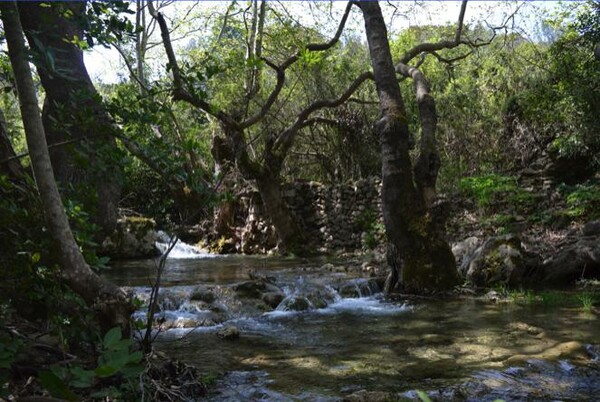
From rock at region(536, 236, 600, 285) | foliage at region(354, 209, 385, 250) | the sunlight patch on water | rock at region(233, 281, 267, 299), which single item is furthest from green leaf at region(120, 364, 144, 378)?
foliage at region(354, 209, 385, 250)

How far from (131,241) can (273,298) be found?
8.13 meters

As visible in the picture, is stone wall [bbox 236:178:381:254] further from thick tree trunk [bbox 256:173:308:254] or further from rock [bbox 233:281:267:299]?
rock [bbox 233:281:267:299]

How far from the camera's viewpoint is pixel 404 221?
766 cm

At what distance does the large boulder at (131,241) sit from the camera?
14.2m

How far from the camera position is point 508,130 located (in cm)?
1398

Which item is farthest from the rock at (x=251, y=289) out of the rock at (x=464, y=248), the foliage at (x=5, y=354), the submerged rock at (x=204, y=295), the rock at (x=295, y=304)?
the foliage at (x=5, y=354)

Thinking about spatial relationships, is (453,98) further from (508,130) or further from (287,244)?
(287,244)

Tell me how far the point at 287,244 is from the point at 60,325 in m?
11.1

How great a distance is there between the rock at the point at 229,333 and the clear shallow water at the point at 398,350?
0.07 m

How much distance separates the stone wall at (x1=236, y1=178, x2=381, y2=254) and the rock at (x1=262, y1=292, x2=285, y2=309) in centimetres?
581

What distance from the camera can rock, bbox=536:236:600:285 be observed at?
26.1ft

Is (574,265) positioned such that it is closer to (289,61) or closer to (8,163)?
(289,61)

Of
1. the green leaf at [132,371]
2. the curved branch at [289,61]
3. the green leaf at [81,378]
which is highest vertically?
the curved branch at [289,61]

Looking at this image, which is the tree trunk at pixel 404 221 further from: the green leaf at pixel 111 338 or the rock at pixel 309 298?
the green leaf at pixel 111 338
